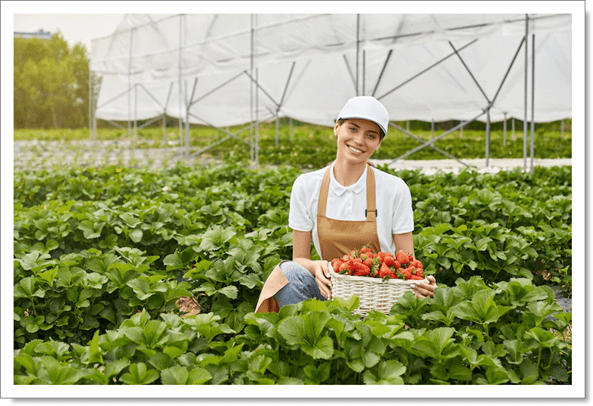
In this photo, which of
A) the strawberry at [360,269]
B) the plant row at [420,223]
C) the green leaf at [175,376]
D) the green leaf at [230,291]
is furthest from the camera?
the plant row at [420,223]

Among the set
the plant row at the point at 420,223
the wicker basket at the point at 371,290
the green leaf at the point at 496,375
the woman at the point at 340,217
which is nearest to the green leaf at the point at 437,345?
the green leaf at the point at 496,375

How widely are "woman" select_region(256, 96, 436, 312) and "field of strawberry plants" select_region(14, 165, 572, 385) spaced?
0.86ft

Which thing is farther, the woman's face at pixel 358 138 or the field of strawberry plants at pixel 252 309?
the woman's face at pixel 358 138

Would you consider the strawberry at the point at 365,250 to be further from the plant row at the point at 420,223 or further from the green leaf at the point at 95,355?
the green leaf at the point at 95,355

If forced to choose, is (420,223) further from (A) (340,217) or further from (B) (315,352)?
(B) (315,352)

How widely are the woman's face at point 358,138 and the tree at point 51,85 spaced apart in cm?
853

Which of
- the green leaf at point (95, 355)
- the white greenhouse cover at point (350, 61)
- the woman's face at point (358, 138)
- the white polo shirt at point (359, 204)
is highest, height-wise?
the white greenhouse cover at point (350, 61)

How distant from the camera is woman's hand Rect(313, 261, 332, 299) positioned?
2.36m

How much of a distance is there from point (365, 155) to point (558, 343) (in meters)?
1.01

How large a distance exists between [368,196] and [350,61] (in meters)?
9.79

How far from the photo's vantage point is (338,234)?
2521 mm

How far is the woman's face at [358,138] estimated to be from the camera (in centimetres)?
235

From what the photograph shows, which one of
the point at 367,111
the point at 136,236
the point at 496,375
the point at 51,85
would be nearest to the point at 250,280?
the point at 367,111
